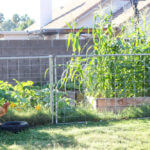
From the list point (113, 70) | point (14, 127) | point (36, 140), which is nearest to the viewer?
point (36, 140)

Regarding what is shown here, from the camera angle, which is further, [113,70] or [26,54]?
[26,54]

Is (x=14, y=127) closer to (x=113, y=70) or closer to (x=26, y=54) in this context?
(x=113, y=70)

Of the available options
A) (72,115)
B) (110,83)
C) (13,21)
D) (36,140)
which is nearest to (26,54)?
(110,83)

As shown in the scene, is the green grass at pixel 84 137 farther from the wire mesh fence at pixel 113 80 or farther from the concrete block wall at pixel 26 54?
the concrete block wall at pixel 26 54

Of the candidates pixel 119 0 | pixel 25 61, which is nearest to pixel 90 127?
pixel 25 61

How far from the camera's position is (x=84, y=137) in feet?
12.9

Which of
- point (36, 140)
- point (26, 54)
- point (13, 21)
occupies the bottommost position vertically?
point (36, 140)

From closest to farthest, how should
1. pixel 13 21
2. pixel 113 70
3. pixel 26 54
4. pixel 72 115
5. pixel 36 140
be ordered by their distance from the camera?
pixel 36 140, pixel 72 115, pixel 113 70, pixel 26 54, pixel 13 21

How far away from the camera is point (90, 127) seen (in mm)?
4602

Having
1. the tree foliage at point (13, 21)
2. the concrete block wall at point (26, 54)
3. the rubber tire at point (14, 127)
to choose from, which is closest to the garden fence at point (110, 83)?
the rubber tire at point (14, 127)

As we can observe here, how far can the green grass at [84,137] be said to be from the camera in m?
3.54

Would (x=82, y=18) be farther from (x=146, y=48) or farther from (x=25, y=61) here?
(x=146, y=48)

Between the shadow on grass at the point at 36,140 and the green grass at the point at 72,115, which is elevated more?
the green grass at the point at 72,115

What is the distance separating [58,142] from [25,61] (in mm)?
4781
